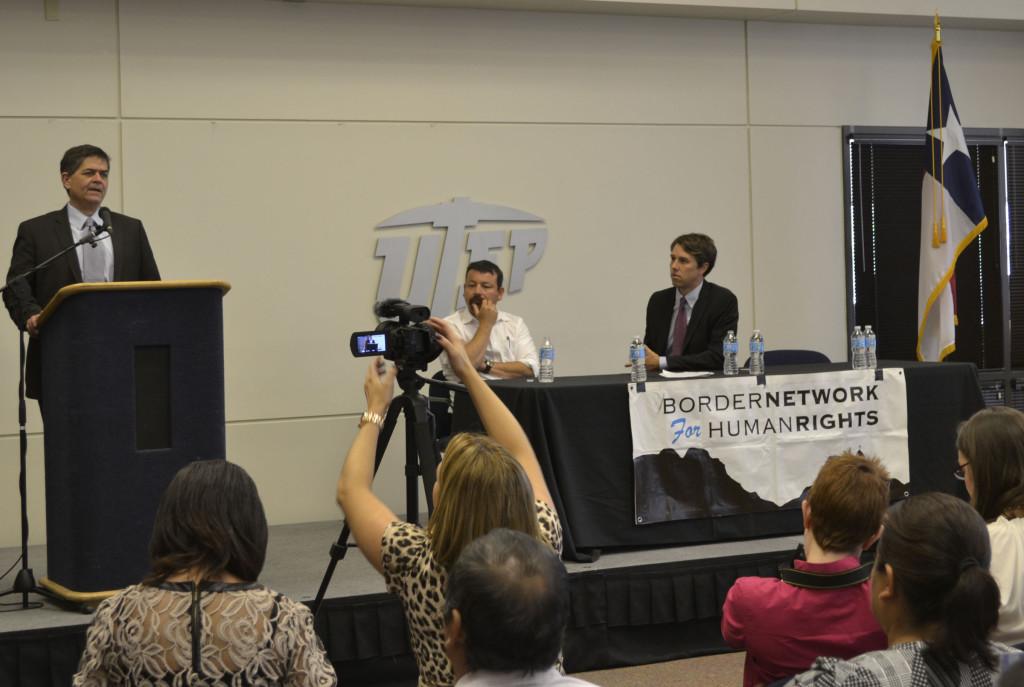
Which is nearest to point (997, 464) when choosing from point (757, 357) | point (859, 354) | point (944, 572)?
point (944, 572)

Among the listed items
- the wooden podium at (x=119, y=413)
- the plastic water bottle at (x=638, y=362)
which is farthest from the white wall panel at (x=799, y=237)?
the wooden podium at (x=119, y=413)

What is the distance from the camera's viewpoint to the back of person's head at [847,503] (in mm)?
2162

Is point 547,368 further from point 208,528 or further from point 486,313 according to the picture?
point 208,528

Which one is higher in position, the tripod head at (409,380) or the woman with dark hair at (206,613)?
the tripod head at (409,380)

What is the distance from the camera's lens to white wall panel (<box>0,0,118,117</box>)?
5.21 metres

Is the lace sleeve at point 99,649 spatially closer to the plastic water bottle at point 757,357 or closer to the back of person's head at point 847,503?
the back of person's head at point 847,503

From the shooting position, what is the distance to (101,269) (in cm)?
400

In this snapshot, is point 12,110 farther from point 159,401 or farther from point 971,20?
point 971,20

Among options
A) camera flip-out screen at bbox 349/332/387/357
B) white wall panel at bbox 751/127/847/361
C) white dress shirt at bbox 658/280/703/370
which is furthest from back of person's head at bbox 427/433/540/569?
white wall panel at bbox 751/127/847/361

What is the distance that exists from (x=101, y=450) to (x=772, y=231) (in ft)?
14.0

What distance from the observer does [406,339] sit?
2730 mm

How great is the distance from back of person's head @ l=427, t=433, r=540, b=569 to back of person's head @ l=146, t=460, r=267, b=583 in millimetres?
287

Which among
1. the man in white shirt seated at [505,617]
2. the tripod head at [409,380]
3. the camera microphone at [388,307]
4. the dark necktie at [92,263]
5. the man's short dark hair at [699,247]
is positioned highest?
the man's short dark hair at [699,247]

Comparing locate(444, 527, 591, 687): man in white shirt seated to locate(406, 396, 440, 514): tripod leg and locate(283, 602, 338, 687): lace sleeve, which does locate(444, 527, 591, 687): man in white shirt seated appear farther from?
locate(406, 396, 440, 514): tripod leg
